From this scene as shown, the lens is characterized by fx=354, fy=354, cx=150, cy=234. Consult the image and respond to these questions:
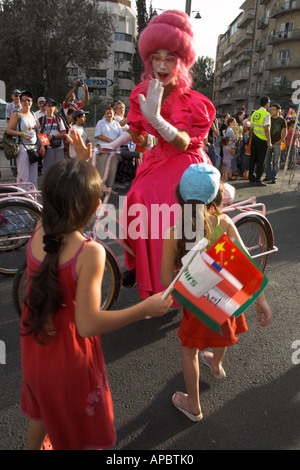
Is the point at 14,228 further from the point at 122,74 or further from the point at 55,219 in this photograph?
the point at 122,74

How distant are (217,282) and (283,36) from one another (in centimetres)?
5278

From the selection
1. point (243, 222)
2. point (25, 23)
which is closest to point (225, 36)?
point (25, 23)

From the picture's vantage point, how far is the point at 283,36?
44625 mm

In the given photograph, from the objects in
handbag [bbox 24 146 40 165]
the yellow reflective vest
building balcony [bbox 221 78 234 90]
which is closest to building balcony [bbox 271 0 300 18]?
building balcony [bbox 221 78 234 90]

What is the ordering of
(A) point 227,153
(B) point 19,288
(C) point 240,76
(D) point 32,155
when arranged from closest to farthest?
(B) point 19,288 < (D) point 32,155 < (A) point 227,153 < (C) point 240,76

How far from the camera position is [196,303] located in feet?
4.35

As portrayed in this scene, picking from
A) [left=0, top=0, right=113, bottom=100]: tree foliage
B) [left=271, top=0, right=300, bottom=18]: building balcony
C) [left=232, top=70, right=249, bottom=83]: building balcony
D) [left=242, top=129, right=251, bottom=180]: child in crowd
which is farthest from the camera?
[left=232, top=70, right=249, bottom=83]: building balcony

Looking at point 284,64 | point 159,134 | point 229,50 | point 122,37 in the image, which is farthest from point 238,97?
point 159,134

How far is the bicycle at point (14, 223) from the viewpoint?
3.51 meters

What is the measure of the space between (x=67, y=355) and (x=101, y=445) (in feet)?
1.35

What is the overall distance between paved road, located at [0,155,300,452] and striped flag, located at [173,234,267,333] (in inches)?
37.1

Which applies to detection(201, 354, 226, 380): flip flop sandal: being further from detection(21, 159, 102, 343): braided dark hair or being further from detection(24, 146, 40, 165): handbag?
detection(24, 146, 40, 165): handbag

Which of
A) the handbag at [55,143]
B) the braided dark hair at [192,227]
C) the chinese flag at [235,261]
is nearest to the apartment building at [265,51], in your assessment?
the handbag at [55,143]

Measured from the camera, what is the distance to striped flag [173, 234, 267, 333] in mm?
1272
